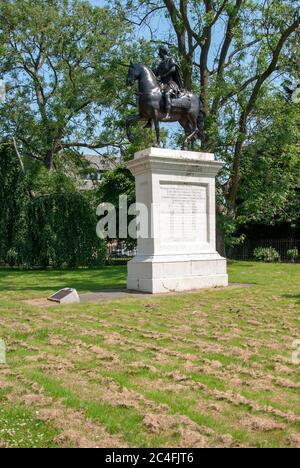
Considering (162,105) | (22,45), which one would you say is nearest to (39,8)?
(22,45)

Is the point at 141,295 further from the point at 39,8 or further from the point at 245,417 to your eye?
the point at 39,8

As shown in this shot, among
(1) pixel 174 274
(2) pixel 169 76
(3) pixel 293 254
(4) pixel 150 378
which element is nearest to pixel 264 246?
(3) pixel 293 254

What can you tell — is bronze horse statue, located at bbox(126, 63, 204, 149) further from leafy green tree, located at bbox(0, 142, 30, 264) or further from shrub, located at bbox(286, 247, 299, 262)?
shrub, located at bbox(286, 247, 299, 262)

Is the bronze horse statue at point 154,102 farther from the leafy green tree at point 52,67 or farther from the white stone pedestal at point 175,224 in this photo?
the leafy green tree at point 52,67

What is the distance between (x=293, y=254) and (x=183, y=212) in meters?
17.8

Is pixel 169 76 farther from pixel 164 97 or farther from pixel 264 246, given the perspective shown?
pixel 264 246

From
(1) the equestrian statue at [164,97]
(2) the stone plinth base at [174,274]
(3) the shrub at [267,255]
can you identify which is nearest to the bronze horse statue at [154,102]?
(1) the equestrian statue at [164,97]

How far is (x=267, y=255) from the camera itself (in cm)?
2897

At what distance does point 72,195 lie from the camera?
84.3 feet

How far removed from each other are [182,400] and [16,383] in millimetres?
1651

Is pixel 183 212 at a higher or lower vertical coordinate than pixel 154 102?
lower

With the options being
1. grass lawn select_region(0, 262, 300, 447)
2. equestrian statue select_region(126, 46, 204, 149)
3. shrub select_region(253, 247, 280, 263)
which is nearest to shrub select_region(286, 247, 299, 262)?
shrub select_region(253, 247, 280, 263)

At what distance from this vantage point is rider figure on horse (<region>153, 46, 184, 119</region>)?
1346 centimetres

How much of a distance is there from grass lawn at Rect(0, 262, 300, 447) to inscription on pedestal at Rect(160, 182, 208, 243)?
3.73 m
